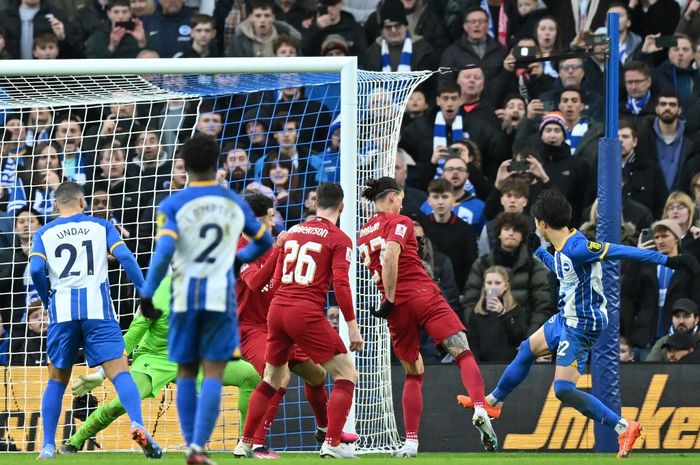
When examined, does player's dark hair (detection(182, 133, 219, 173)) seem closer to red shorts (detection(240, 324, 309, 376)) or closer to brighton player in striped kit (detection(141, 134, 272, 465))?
brighton player in striped kit (detection(141, 134, 272, 465))

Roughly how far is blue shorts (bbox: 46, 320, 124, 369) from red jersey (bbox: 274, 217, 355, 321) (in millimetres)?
1359

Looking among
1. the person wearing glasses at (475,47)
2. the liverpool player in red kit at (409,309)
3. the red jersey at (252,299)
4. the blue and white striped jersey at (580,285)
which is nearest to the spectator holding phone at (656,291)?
the blue and white striped jersey at (580,285)

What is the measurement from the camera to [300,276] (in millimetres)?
10312

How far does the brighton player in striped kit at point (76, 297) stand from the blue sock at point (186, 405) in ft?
7.53

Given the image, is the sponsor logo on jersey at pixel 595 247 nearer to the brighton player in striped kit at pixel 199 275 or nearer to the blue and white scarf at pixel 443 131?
the brighton player in striped kit at pixel 199 275

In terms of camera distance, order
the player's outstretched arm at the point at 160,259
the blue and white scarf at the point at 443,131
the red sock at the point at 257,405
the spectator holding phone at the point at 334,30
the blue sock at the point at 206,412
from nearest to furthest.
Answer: the blue sock at the point at 206,412 → the player's outstretched arm at the point at 160,259 → the red sock at the point at 257,405 → the blue and white scarf at the point at 443,131 → the spectator holding phone at the point at 334,30

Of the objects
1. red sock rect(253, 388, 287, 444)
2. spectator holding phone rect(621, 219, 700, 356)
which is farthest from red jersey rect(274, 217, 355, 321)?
spectator holding phone rect(621, 219, 700, 356)

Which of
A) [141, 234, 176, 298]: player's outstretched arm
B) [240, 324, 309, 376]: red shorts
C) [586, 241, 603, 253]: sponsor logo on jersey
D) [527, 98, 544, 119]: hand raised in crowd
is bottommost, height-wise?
[240, 324, 309, 376]: red shorts

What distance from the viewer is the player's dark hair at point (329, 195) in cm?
1033

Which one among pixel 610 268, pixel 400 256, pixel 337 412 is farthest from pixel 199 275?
pixel 610 268

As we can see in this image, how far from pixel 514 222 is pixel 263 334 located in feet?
11.5

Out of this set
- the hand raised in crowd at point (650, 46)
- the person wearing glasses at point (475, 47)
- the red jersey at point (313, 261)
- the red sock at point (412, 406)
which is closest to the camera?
the red jersey at point (313, 261)

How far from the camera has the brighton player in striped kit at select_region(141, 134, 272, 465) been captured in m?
7.76

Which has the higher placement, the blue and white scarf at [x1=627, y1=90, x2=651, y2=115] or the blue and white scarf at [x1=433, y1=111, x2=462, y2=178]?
the blue and white scarf at [x1=627, y1=90, x2=651, y2=115]
